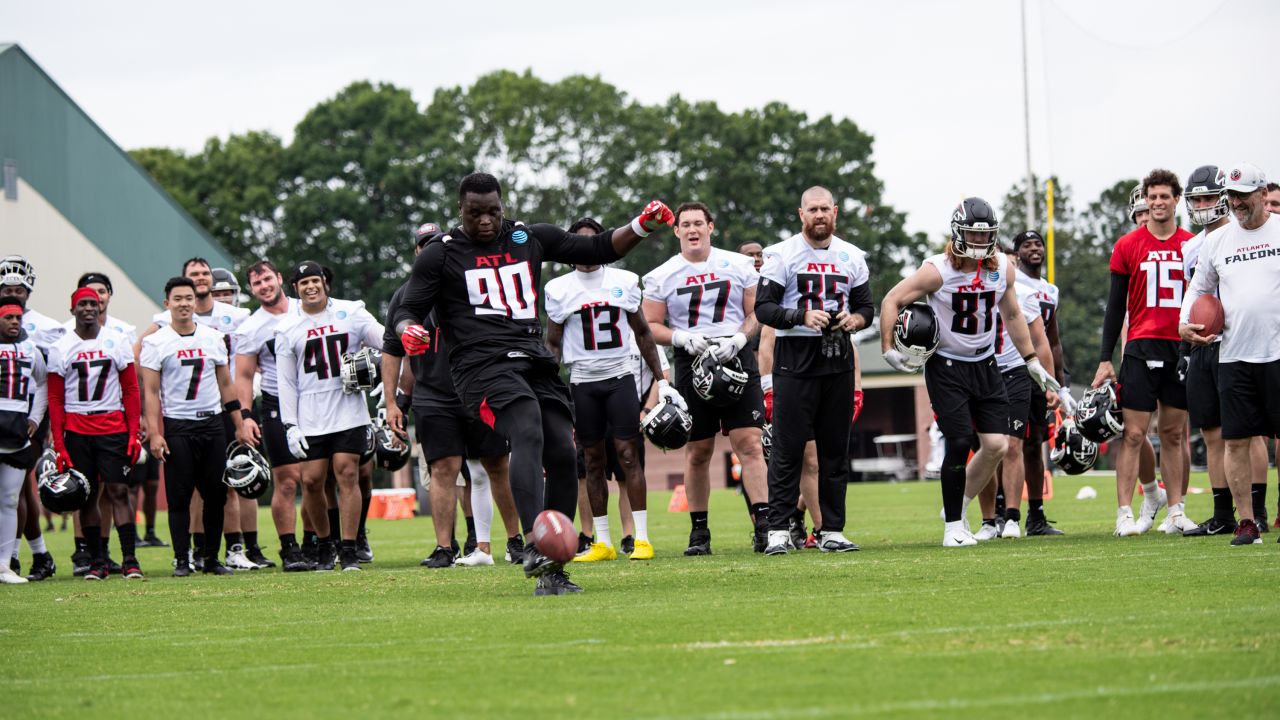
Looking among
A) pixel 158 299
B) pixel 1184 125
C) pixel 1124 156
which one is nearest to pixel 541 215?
pixel 158 299

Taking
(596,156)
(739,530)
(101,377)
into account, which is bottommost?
(739,530)

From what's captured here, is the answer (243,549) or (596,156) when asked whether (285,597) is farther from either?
(596,156)

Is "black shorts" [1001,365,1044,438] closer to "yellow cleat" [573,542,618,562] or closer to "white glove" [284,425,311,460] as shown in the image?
"yellow cleat" [573,542,618,562]

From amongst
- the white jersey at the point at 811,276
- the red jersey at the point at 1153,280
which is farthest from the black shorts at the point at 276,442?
the red jersey at the point at 1153,280

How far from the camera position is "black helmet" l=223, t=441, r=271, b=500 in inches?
479

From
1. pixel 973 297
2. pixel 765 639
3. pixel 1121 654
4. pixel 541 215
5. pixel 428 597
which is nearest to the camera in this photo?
pixel 1121 654

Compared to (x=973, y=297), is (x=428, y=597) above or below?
below

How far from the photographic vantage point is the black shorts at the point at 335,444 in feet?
38.1

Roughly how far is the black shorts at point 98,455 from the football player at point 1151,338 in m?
7.29

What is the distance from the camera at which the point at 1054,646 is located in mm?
5383

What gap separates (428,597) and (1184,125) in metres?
18.4

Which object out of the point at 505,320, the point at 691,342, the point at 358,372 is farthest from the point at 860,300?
the point at 358,372

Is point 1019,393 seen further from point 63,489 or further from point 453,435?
point 63,489

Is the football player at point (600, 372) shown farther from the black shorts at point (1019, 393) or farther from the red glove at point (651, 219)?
the red glove at point (651, 219)
